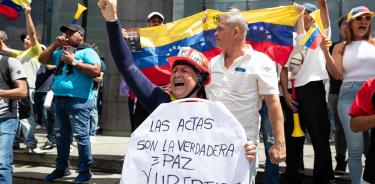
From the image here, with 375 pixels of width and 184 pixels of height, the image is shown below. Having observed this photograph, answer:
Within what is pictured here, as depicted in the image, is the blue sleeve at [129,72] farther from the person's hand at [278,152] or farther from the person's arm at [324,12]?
the person's arm at [324,12]

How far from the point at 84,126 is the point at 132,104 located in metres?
1.21

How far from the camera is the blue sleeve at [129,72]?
284 cm

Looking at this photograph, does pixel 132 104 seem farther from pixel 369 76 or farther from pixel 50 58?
pixel 369 76

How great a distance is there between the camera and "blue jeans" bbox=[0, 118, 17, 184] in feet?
15.2

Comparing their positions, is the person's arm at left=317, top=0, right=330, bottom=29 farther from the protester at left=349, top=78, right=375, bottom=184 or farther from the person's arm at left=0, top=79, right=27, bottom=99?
the person's arm at left=0, top=79, right=27, bottom=99

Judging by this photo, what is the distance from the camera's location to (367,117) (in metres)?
2.80

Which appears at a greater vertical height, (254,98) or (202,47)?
(202,47)

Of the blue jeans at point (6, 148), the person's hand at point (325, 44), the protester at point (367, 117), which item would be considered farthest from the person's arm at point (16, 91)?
the protester at point (367, 117)

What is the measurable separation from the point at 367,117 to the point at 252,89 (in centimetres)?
73

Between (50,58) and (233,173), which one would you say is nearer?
(233,173)

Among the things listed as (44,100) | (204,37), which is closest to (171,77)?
(204,37)

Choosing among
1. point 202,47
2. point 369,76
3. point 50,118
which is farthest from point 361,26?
point 50,118

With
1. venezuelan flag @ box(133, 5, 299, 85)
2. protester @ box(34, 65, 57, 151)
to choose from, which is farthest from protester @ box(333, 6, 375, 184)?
protester @ box(34, 65, 57, 151)

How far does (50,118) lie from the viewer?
7.24 m
